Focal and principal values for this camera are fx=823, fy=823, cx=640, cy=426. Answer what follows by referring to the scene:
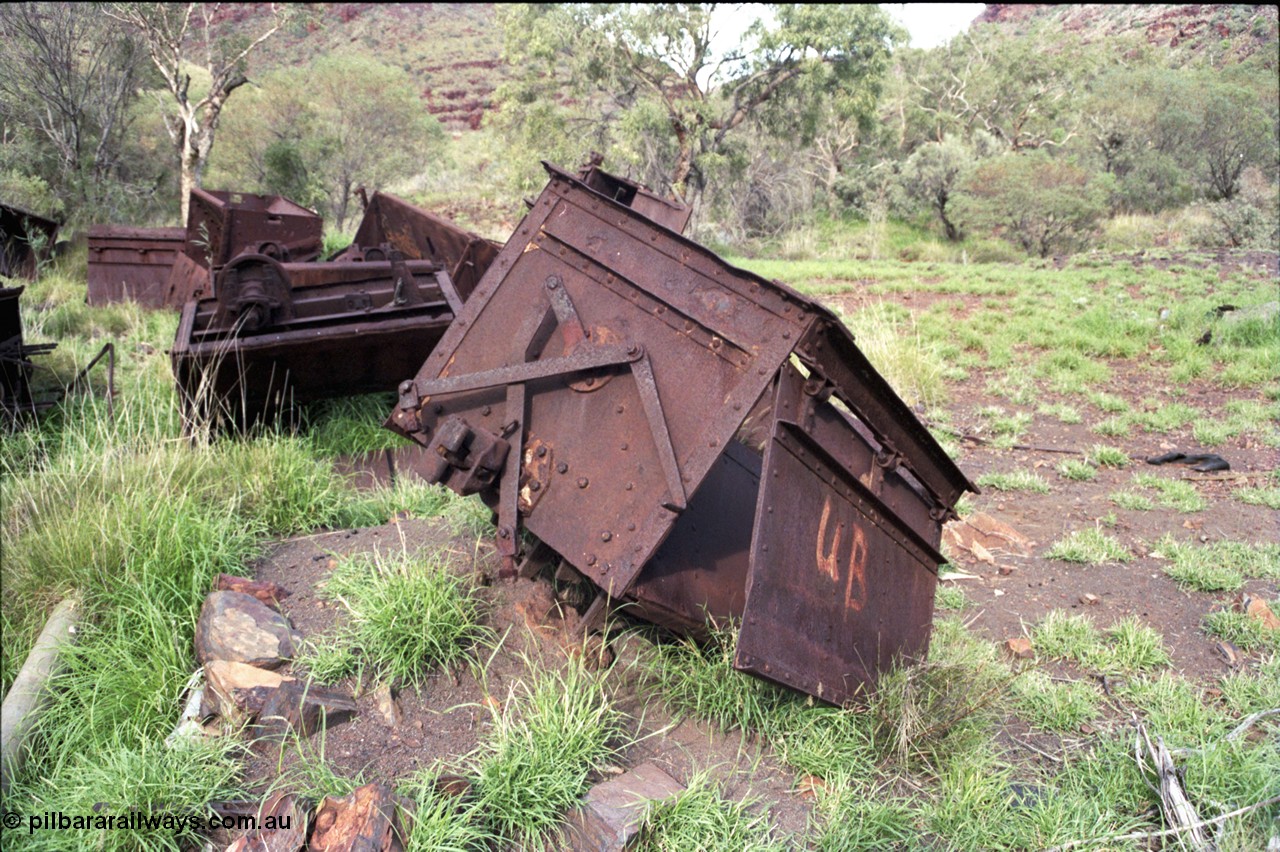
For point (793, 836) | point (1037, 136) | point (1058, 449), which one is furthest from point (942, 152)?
point (793, 836)

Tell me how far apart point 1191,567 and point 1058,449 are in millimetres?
2517

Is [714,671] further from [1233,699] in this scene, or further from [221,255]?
[221,255]

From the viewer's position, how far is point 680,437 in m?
3.03

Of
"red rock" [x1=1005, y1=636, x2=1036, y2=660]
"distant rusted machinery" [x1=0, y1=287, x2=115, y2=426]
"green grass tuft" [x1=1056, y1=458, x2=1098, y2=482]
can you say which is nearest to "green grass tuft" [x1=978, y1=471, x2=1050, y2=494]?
"green grass tuft" [x1=1056, y1=458, x2=1098, y2=482]

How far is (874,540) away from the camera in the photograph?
11.2 feet

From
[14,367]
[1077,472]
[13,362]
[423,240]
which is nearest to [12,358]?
[13,362]

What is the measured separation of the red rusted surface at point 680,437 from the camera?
2.96 metres

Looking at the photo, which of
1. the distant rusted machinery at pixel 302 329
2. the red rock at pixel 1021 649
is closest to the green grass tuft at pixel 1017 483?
the red rock at pixel 1021 649

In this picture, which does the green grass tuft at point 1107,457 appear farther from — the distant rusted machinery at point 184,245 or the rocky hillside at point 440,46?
the rocky hillside at point 440,46

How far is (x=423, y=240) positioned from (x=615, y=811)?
6700mm

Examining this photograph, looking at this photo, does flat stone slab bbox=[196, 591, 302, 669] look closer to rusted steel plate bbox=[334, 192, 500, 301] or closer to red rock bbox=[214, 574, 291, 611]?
red rock bbox=[214, 574, 291, 611]

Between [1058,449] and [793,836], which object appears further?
[1058,449]

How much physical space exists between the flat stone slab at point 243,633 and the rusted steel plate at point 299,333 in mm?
1662

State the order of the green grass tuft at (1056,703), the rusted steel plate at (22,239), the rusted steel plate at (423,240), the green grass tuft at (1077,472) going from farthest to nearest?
the rusted steel plate at (22,239) → the rusted steel plate at (423,240) → the green grass tuft at (1077,472) → the green grass tuft at (1056,703)
